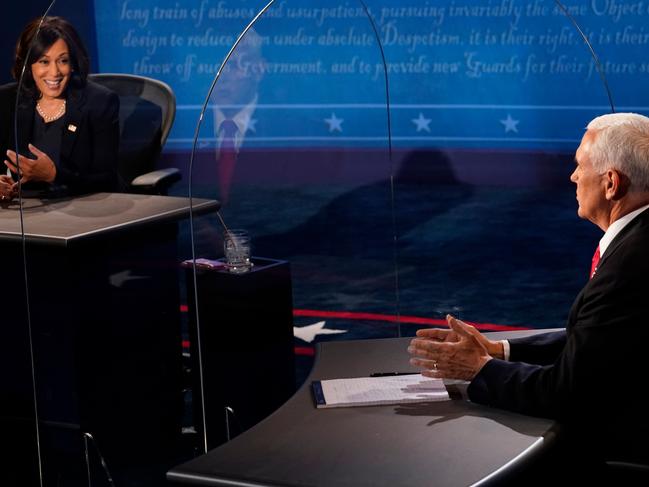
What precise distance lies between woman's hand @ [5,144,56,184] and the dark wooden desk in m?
1.53

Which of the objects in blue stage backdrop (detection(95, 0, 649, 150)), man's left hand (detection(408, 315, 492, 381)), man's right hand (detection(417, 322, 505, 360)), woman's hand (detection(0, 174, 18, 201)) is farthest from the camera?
blue stage backdrop (detection(95, 0, 649, 150))

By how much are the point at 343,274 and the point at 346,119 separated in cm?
55

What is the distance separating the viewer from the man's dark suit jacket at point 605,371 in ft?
7.23

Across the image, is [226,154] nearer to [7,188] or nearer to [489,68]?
[7,188]

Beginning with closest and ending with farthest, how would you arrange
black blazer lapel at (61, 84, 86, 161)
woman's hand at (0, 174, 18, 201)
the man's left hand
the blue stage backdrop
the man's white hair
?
the man's white hair, the man's left hand, black blazer lapel at (61, 84, 86, 161), woman's hand at (0, 174, 18, 201), the blue stage backdrop

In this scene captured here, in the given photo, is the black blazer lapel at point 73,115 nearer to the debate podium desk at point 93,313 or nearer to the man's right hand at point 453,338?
the debate podium desk at point 93,313

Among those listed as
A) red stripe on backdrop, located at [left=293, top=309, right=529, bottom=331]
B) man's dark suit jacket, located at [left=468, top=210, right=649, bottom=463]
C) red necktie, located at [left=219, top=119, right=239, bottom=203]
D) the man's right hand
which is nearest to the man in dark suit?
man's dark suit jacket, located at [left=468, top=210, right=649, bottom=463]

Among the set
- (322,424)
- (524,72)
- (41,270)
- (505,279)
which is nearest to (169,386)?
(41,270)

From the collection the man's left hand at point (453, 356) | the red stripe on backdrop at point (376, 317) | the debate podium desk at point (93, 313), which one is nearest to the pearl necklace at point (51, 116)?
the debate podium desk at point (93, 313)

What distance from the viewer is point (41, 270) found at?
3648mm

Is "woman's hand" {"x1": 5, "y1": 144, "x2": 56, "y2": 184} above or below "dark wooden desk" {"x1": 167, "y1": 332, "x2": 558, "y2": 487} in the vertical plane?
above

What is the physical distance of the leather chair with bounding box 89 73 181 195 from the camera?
11.8ft

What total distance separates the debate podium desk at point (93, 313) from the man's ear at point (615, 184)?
5.15 ft

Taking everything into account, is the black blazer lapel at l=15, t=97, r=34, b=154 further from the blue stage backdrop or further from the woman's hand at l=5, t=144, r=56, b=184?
the blue stage backdrop
